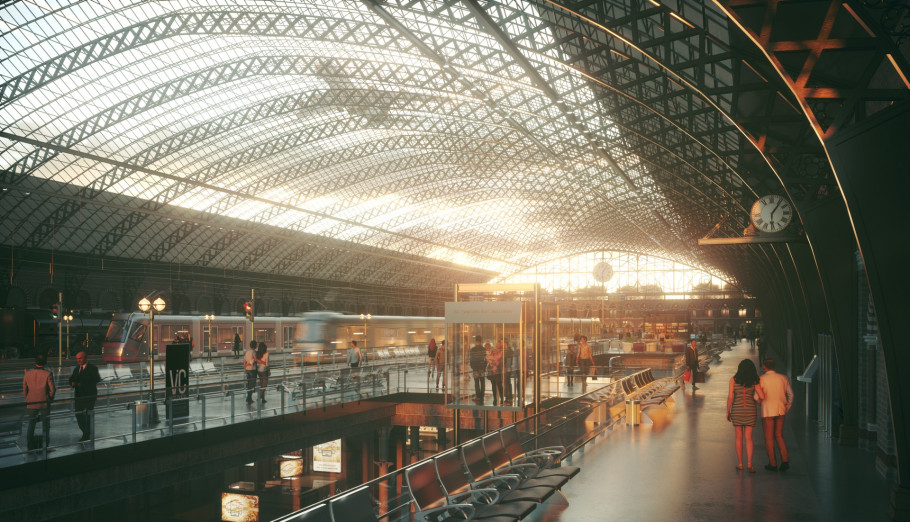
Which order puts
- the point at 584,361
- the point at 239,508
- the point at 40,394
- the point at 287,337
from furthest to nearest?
1. the point at 287,337
2. the point at 239,508
3. the point at 584,361
4. the point at 40,394

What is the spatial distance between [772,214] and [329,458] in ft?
78.2

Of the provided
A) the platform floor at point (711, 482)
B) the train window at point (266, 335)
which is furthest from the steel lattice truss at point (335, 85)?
the train window at point (266, 335)

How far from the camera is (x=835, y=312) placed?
1478 centimetres

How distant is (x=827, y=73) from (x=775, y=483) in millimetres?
6959

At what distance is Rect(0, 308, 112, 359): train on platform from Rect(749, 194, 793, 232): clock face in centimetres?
3931

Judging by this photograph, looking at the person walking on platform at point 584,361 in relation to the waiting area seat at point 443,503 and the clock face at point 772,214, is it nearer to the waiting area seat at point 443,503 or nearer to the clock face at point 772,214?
the clock face at point 772,214

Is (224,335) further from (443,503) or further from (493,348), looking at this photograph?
(443,503)

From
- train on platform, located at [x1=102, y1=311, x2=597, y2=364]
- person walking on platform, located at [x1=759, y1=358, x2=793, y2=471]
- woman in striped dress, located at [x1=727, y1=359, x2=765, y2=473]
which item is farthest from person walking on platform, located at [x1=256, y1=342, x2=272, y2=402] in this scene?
person walking on platform, located at [x1=759, y1=358, x2=793, y2=471]

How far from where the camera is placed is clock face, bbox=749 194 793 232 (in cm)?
1844

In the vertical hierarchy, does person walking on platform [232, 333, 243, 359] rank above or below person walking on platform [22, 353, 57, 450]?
below

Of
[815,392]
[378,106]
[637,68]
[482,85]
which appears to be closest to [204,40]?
[378,106]

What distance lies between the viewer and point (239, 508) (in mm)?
32844

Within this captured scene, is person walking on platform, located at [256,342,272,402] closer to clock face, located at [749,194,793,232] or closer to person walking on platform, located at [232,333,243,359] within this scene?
clock face, located at [749,194,793,232]

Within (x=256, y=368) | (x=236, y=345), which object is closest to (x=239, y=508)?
(x=256, y=368)
